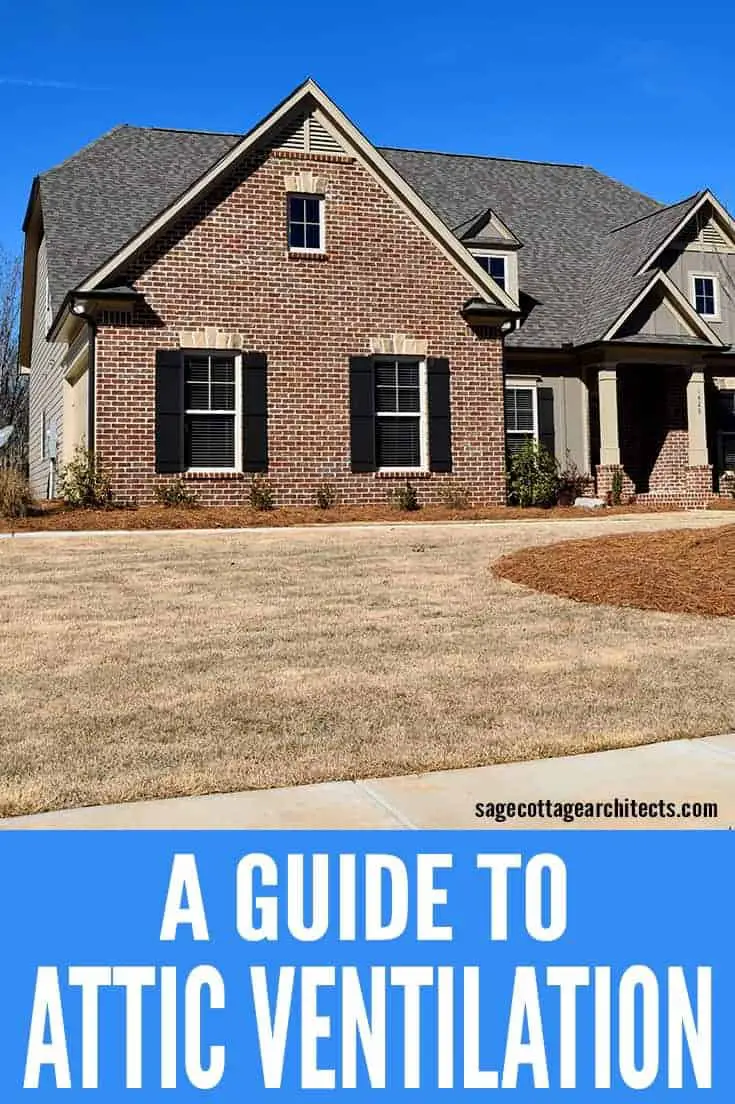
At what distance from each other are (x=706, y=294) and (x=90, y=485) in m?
15.7

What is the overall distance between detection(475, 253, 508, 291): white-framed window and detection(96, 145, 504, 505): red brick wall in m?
3.50

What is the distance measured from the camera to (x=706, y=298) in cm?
2498

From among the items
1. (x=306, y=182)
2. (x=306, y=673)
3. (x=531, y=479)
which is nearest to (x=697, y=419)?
(x=531, y=479)

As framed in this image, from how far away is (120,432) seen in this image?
1755cm

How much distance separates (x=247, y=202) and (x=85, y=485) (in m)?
5.78

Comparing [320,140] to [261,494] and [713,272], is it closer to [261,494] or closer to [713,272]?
[261,494]

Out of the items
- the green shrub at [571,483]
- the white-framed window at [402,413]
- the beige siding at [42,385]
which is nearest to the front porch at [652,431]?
the green shrub at [571,483]

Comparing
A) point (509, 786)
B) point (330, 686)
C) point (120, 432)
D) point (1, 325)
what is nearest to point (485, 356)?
point (120, 432)

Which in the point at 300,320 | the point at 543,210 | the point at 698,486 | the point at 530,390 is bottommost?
the point at 698,486

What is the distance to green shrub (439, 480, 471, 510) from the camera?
19250 millimetres

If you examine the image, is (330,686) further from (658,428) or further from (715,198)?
(715,198)

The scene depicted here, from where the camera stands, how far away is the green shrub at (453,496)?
19250mm

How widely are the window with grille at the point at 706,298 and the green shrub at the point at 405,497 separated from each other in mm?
10281

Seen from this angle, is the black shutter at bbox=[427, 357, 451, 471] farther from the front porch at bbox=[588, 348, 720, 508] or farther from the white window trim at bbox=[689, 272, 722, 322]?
the white window trim at bbox=[689, 272, 722, 322]
